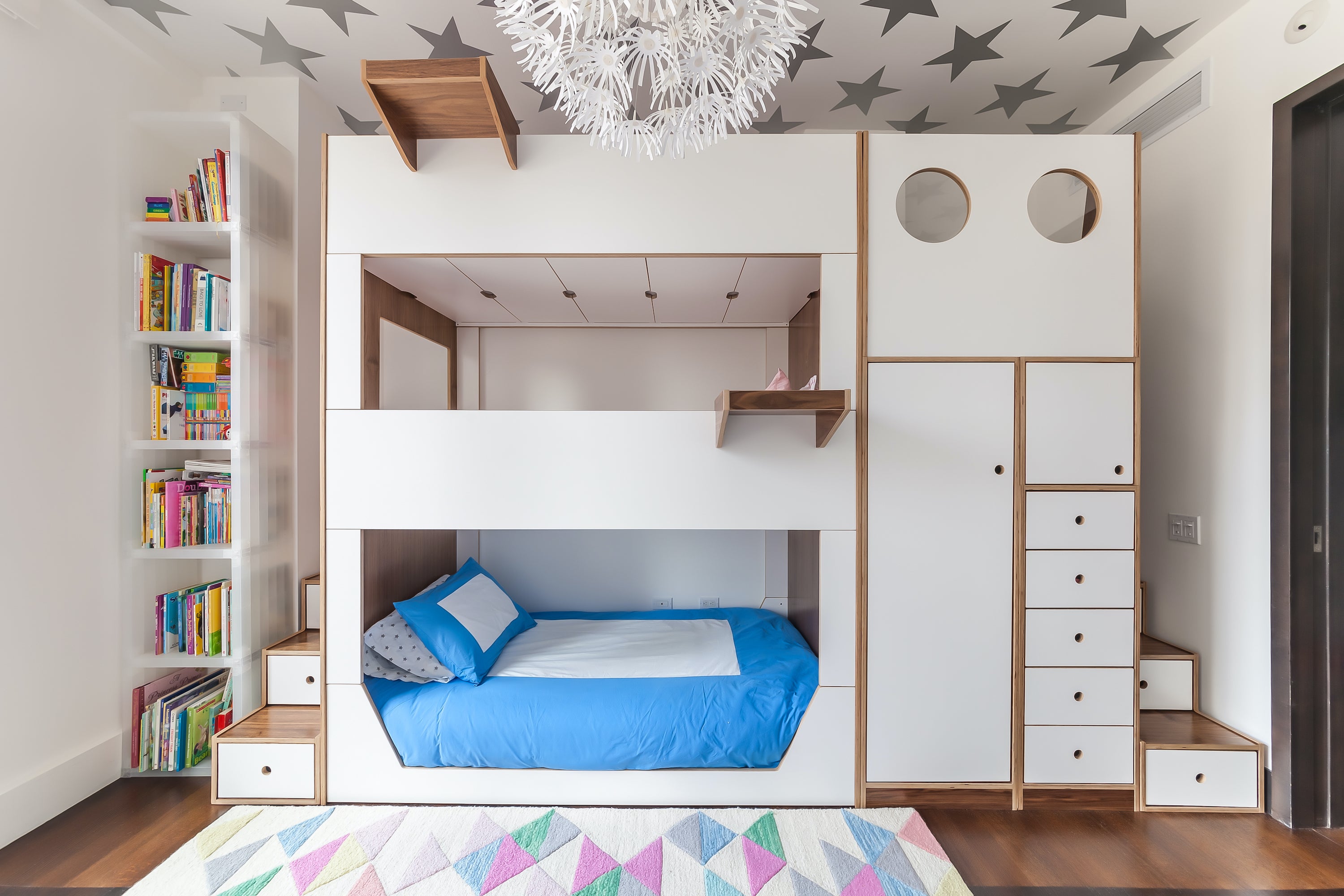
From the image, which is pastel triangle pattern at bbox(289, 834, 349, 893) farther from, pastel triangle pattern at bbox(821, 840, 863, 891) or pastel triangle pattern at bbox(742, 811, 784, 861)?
pastel triangle pattern at bbox(821, 840, 863, 891)

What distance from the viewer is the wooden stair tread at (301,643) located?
2.34m

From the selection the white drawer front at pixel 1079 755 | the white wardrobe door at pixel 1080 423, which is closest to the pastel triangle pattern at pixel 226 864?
the white drawer front at pixel 1079 755

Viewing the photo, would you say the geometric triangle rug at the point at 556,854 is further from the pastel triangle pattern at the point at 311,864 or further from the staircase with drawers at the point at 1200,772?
the staircase with drawers at the point at 1200,772

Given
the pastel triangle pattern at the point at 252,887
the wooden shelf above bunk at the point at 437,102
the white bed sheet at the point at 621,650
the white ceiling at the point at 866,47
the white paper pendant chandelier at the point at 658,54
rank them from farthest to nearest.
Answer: the white bed sheet at the point at 621,650 < the white ceiling at the point at 866,47 < the wooden shelf above bunk at the point at 437,102 < the pastel triangle pattern at the point at 252,887 < the white paper pendant chandelier at the point at 658,54

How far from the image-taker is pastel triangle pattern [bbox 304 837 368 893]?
68.7 inches

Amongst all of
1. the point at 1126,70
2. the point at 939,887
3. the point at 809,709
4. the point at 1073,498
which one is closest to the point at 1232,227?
the point at 1126,70

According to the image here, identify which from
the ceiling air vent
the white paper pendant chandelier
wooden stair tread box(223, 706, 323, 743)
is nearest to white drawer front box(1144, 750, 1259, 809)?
the ceiling air vent

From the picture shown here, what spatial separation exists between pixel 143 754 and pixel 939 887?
2807 mm

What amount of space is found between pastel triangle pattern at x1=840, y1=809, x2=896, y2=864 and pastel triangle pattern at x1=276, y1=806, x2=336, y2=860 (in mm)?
1731

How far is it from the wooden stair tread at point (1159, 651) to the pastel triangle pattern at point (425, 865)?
239 cm

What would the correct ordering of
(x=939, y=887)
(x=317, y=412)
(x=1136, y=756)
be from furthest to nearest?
(x=317, y=412), (x=1136, y=756), (x=939, y=887)

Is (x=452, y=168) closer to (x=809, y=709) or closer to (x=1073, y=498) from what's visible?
(x=809, y=709)

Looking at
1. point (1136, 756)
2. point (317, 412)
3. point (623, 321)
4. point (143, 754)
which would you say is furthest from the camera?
point (623, 321)

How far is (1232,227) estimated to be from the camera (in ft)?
7.28
